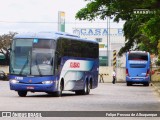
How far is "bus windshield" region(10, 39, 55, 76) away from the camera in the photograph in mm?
30172

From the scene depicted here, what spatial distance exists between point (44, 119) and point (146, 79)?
146ft

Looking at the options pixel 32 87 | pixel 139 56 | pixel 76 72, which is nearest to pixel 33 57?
pixel 32 87

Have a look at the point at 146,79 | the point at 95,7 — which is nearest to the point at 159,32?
the point at 95,7

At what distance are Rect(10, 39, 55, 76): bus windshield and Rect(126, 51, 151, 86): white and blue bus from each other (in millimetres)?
30254

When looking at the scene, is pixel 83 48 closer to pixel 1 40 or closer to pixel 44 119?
pixel 44 119

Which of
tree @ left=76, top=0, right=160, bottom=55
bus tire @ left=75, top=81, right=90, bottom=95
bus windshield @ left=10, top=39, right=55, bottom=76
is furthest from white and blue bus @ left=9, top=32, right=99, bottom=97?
tree @ left=76, top=0, right=160, bottom=55

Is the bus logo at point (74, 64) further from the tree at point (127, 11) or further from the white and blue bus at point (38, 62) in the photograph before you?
the tree at point (127, 11)

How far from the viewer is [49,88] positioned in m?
30.3

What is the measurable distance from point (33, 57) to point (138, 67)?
31038mm

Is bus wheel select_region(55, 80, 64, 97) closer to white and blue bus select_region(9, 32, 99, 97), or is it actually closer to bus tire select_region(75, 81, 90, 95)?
white and blue bus select_region(9, 32, 99, 97)

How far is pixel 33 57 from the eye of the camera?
99.0 ft

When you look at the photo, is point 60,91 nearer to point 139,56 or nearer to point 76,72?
point 76,72

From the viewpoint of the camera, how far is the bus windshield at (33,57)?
99.0 feet

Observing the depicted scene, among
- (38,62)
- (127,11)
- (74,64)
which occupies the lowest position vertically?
(74,64)
